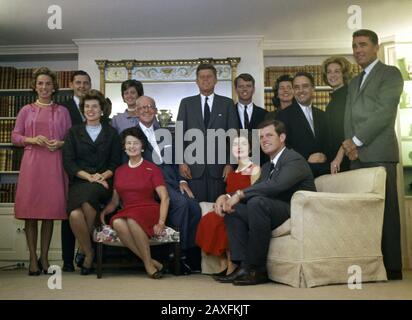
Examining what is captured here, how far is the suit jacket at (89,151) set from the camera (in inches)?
151

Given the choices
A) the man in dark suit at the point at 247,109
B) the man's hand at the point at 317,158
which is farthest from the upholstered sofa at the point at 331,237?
the man in dark suit at the point at 247,109

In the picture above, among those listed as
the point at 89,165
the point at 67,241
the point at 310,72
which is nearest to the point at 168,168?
the point at 89,165

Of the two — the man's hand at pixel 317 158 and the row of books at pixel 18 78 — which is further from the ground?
the row of books at pixel 18 78

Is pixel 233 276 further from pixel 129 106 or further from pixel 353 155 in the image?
pixel 129 106

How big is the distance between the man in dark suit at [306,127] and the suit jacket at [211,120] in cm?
39

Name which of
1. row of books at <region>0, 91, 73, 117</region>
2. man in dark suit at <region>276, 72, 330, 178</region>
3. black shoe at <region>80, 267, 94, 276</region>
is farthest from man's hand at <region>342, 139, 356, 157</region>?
row of books at <region>0, 91, 73, 117</region>

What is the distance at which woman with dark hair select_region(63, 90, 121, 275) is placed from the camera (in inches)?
146

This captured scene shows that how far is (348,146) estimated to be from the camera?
11.9ft

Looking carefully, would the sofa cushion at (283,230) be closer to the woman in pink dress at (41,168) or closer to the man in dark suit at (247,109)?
the man in dark suit at (247,109)

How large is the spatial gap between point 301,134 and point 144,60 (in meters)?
2.56

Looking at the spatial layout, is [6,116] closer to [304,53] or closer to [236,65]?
[236,65]

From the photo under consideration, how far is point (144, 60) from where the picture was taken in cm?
582

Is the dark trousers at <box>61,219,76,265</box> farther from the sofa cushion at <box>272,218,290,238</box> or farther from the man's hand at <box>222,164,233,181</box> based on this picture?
the sofa cushion at <box>272,218,290,238</box>
